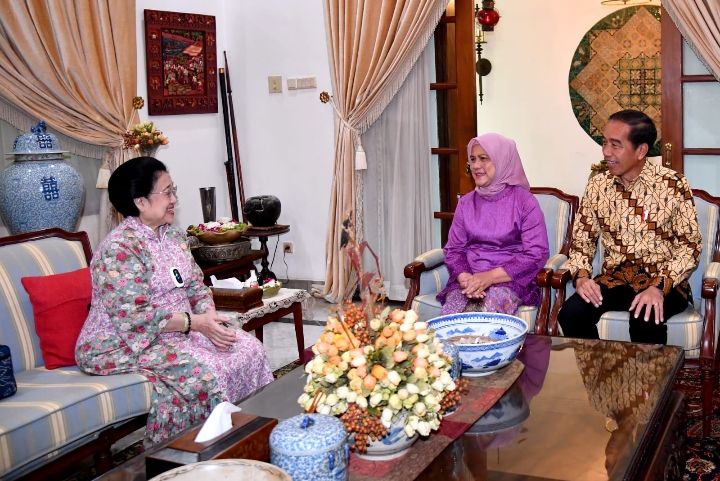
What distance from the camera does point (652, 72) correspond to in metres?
7.38

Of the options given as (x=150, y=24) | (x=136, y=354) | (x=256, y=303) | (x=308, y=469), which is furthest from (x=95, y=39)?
(x=308, y=469)

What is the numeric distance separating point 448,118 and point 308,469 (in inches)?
156

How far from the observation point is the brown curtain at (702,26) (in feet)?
14.4

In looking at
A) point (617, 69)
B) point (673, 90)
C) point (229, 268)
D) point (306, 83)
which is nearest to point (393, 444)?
point (229, 268)

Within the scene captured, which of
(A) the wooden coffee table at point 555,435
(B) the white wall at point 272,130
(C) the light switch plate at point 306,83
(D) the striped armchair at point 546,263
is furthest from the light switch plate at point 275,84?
(A) the wooden coffee table at point 555,435

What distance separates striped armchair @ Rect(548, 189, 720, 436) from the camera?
10.8 feet

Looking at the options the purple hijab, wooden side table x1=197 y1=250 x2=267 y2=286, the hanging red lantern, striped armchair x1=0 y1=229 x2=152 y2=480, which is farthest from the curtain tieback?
the hanging red lantern

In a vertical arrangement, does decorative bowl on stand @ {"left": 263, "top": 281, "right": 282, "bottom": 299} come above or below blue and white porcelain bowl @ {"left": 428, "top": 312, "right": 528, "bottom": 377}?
below

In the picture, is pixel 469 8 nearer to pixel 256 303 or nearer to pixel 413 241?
pixel 413 241

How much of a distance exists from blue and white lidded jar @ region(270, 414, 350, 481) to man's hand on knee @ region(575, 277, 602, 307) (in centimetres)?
203

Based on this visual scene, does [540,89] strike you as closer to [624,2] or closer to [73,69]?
[624,2]

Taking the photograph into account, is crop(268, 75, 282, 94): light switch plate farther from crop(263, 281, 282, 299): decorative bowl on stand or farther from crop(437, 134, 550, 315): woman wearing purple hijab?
crop(437, 134, 550, 315): woman wearing purple hijab

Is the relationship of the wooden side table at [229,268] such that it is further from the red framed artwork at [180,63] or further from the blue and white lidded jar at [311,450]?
the blue and white lidded jar at [311,450]

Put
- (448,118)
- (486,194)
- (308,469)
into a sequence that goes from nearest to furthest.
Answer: (308,469) < (486,194) < (448,118)
